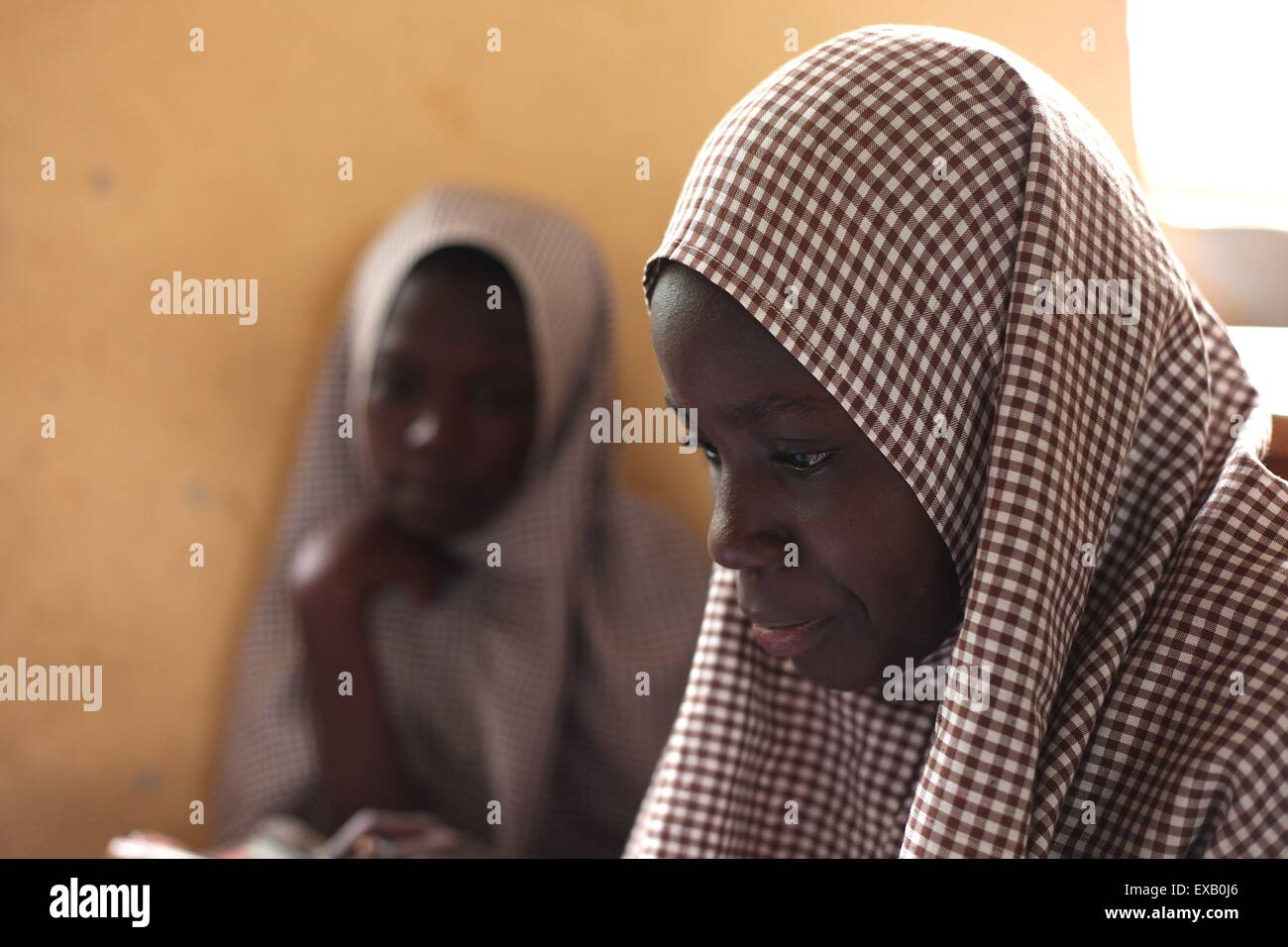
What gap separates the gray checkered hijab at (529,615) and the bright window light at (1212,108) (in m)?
0.68

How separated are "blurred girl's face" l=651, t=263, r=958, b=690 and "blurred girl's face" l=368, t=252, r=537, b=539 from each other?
0.74m

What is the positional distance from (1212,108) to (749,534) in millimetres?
745

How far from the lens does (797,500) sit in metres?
0.70

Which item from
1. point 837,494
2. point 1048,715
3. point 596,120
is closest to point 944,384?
point 837,494

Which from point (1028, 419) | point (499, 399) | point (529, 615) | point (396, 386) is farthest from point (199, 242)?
point (1028, 419)

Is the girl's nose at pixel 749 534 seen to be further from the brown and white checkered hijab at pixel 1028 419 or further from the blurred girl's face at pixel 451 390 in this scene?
the blurred girl's face at pixel 451 390

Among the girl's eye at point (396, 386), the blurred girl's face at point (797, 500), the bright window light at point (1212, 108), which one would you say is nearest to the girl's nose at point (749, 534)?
the blurred girl's face at point (797, 500)

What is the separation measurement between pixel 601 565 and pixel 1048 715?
951 millimetres

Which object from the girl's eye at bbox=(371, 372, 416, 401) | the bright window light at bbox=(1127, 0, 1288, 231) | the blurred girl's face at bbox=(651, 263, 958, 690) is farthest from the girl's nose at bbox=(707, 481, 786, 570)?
the girl's eye at bbox=(371, 372, 416, 401)

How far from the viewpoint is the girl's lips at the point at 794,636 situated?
730mm

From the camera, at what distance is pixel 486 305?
4.75 ft

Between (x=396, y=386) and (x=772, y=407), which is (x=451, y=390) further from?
(x=772, y=407)
